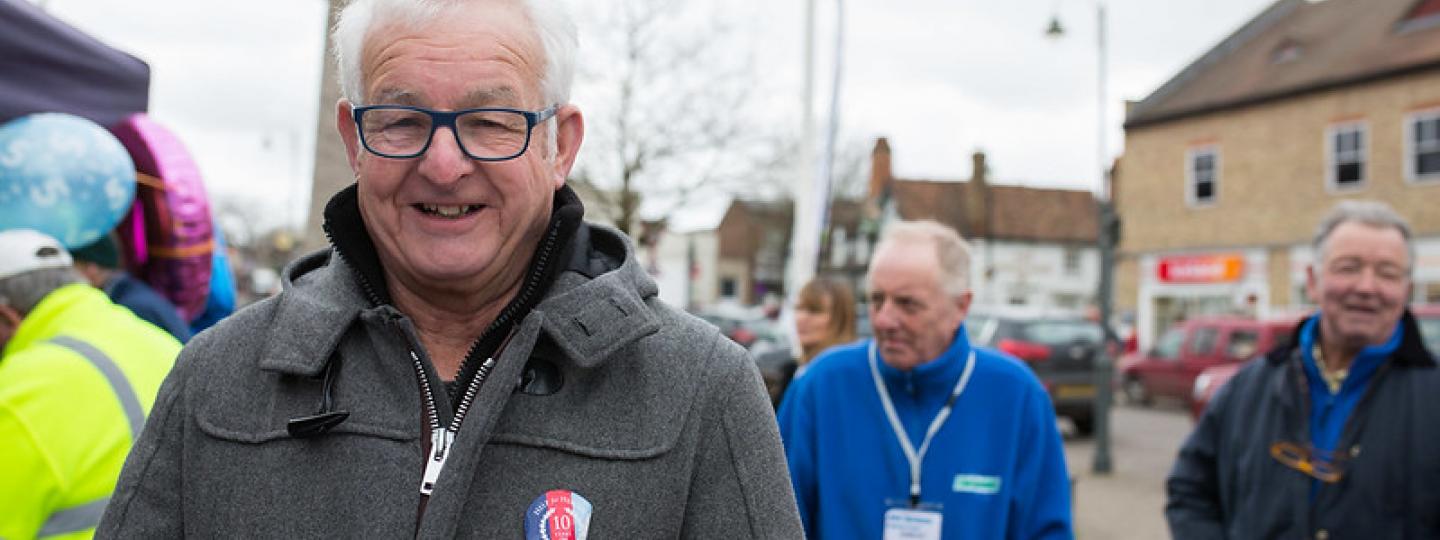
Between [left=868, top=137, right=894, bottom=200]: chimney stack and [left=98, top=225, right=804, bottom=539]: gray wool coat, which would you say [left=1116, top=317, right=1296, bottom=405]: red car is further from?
[left=868, top=137, right=894, bottom=200]: chimney stack

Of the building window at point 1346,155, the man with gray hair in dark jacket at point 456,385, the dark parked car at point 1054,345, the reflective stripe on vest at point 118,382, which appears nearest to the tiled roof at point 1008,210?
the building window at point 1346,155

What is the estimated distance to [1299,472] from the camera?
126 inches

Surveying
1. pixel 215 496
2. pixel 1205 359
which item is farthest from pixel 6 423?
pixel 1205 359

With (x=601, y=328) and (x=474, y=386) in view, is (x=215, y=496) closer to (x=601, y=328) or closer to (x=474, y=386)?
(x=474, y=386)

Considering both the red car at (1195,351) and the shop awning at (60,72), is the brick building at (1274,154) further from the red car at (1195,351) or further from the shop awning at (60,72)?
the shop awning at (60,72)

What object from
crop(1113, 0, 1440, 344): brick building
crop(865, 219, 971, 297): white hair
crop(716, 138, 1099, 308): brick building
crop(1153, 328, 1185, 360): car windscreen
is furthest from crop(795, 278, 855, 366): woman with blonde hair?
crop(716, 138, 1099, 308): brick building

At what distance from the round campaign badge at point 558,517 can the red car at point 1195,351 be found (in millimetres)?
16116

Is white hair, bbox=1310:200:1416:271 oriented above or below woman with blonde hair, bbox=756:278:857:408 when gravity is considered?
above

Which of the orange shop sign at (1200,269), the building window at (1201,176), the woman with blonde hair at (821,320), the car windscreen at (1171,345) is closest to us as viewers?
the woman with blonde hair at (821,320)

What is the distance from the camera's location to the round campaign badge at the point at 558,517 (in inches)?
56.2

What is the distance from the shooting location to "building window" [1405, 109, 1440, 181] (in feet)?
79.9

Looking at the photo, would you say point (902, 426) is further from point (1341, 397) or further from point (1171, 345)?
point (1171, 345)

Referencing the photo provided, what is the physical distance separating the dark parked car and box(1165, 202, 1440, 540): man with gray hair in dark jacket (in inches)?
366

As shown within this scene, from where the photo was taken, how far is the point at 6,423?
2244 millimetres
